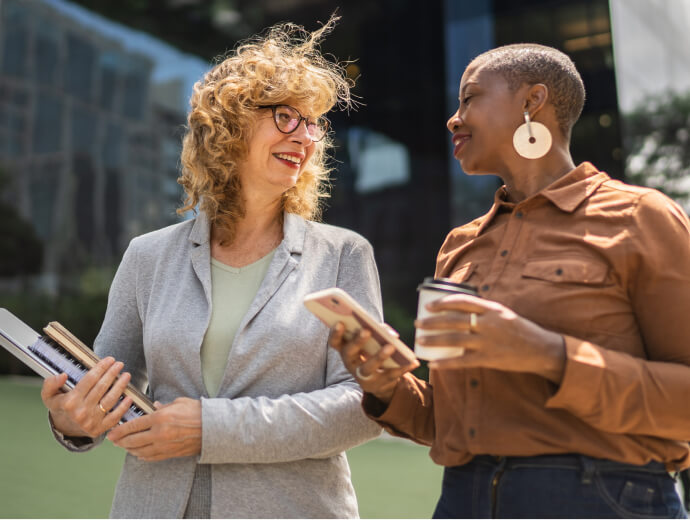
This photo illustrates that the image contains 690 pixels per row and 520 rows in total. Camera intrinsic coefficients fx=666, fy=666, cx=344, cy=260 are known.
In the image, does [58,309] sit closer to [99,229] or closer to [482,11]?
[99,229]

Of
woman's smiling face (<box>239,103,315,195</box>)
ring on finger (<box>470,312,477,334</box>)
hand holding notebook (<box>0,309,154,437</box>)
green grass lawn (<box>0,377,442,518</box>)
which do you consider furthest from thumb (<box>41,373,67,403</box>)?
green grass lawn (<box>0,377,442,518</box>)

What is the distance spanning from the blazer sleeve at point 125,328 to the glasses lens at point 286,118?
2.29ft

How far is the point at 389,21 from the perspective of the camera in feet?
49.1

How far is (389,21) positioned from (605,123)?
6547mm

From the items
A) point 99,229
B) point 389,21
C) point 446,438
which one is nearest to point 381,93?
point 389,21

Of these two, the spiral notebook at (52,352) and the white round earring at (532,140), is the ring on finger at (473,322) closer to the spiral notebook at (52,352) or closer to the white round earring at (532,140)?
the white round earring at (532,140)

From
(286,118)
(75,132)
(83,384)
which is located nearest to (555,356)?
(83,384)

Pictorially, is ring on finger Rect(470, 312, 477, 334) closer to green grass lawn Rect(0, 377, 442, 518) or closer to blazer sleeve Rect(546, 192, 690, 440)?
blazer sleeve Rect(546, 192, 690, 440)

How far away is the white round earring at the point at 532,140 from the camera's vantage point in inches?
69.2

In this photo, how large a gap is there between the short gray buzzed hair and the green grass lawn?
14.0 feet

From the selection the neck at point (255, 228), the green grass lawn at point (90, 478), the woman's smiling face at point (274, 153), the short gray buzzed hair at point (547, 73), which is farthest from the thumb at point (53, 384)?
the green grass lawn at point (90, 478)

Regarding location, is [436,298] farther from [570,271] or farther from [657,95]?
[657,95]

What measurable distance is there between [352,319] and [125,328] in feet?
3.59

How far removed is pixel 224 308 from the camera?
2176mm
